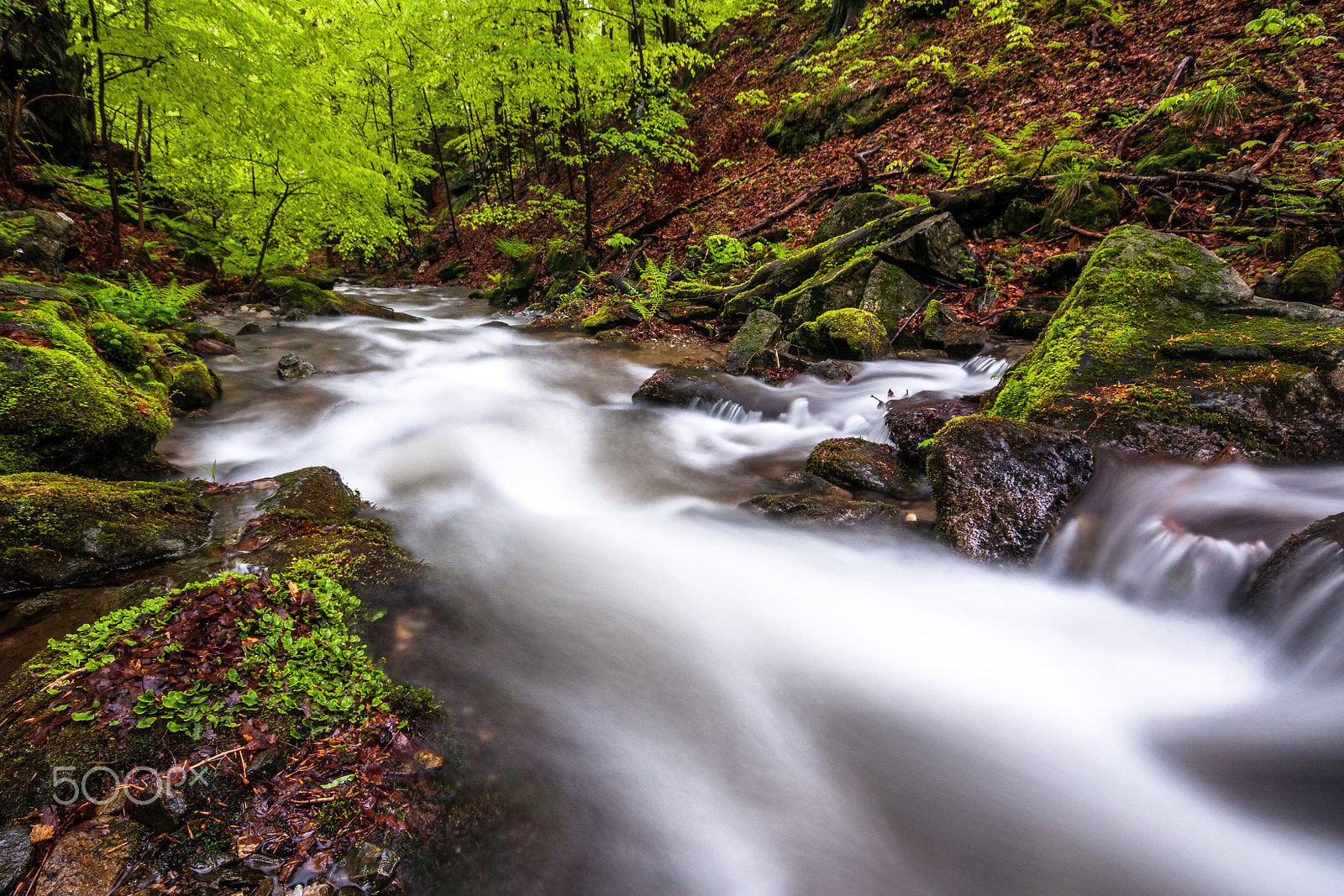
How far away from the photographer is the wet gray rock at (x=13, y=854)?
1.25 meters

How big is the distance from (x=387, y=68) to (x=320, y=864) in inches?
895

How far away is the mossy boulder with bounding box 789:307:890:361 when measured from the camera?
7.12m

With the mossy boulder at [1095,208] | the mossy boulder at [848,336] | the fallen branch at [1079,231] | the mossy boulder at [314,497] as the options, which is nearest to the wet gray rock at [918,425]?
the mossy boulder at [848,336]

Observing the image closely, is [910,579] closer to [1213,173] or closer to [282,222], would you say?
[1213,173]

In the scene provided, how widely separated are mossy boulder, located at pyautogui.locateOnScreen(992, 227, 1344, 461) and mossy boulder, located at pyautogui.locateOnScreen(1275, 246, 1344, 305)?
87 cm

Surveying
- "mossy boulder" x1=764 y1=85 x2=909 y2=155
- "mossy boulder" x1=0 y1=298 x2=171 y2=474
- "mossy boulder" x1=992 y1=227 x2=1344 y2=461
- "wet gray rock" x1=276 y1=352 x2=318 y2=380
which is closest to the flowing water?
"mossy boulder" x1=992 y1=227 x2=1344 y2=461

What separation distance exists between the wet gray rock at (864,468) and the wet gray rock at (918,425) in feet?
A: 0.27

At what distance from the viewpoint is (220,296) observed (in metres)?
11.4

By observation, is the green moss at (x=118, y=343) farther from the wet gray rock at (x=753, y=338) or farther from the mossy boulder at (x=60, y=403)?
the wet gray rock at (x=753, y=338)

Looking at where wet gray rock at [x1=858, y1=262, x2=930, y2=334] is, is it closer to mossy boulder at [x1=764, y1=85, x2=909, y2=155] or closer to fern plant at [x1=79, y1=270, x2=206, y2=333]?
mossy boulder at [x1=764, y1=85, x2=909, y2=155]

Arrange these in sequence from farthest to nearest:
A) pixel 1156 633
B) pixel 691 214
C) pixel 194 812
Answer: pixel 691 214, pixel 1156 633, pixel 194 812

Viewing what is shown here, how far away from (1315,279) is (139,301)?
11.3 m

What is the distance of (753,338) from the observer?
7.63 meters

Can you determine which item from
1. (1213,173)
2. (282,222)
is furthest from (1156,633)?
(282,222)
